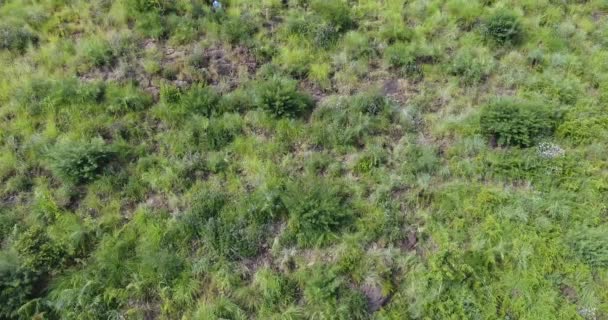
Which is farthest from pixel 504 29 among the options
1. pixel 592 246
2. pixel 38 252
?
pixel 38 252

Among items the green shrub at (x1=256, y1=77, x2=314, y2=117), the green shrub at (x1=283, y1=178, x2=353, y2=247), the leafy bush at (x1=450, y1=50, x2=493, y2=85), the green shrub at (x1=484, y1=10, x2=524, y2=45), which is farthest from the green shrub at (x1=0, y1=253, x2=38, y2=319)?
the green shrub at (x1=484, y1=10, x2=524, y2=45)

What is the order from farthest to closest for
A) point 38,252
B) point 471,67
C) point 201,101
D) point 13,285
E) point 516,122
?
point 471,67, point 201,101, point 516,122, point 38,252, point 13,285

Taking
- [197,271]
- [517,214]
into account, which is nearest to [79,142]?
[197,271]

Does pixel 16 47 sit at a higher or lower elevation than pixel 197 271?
higher

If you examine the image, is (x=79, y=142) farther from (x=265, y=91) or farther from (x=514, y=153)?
(x=514, y=153)

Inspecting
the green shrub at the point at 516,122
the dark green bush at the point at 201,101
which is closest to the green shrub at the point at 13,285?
the dark green bush at the point at 201,101

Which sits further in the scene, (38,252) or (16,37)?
(16,37)

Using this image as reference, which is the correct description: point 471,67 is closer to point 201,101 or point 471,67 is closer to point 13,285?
point 201,101
